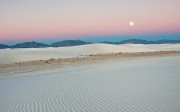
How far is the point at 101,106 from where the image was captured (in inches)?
353

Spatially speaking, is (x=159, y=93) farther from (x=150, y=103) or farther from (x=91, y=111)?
(x=91, y=111)

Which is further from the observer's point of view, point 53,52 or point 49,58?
point 53,52

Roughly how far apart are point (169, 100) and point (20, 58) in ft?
105

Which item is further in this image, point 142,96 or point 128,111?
point 142,96

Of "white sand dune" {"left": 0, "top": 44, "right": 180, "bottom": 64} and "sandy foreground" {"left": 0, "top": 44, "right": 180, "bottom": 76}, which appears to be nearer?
"sandy foreground" {"left": 0, "top": 44, "right": 180, "bottom": 76}

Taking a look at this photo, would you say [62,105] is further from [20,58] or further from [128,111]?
[20,58]

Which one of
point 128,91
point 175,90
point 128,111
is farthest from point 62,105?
point 175,90

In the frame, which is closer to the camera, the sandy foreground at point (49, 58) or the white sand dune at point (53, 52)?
the sandy foreground at point (49, 58)

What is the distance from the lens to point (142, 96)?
1026 cm

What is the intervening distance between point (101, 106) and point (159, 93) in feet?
8.76

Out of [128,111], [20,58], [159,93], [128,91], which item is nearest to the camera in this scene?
[128,111]

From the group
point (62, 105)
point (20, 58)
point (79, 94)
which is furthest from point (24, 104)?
Answer: point (20, 58)

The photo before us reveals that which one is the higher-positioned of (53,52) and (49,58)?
(53,52)

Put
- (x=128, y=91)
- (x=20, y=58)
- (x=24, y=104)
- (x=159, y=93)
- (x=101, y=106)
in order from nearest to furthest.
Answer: (x=101, y=106) < (x=24, y=104) < (x=159, y=93) < (x=128, y=91) < (x=20, y=58)
